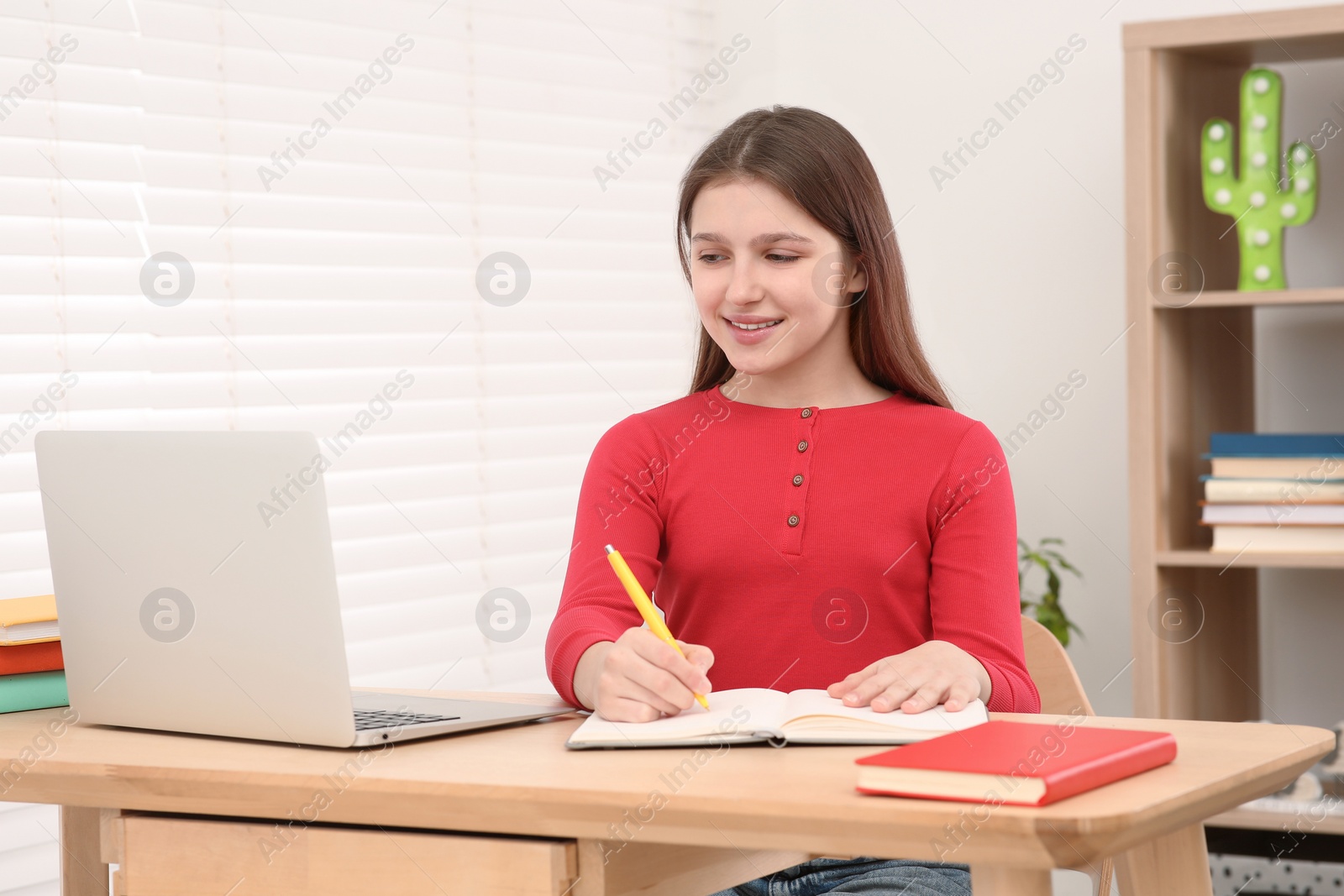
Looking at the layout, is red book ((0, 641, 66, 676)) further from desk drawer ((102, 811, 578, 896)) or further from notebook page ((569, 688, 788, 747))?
notebook page ((569, 688, 788, 747))

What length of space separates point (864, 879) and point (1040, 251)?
1833mm

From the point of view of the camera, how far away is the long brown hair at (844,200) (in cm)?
150

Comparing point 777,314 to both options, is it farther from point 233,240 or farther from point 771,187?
point 233,240

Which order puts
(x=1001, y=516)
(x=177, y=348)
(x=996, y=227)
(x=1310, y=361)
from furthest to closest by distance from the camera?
(x=996, y=227) < (x=1310, y=361) < (x=177, y=348) < (x=1001, y=516)

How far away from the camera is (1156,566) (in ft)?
7.43

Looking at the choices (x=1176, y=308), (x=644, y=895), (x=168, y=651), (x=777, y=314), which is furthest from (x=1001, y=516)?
(x=1176, y=308)

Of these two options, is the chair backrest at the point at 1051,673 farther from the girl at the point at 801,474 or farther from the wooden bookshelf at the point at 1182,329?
the wooden bookshelf at the point at 1182,329

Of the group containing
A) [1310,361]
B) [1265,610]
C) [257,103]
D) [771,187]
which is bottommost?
[1265,610]

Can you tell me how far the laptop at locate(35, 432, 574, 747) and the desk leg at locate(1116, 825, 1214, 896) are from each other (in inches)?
20.7

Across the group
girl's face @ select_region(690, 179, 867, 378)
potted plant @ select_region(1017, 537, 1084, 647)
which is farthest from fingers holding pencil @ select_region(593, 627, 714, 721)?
potted plant @ select_region(1017, 537, 1084, 647)

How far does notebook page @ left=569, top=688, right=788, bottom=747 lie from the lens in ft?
3.23

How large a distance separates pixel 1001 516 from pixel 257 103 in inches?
59.3

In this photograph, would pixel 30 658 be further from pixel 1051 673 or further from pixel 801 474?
pixel 1051 673

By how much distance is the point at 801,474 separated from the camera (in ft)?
4.96
